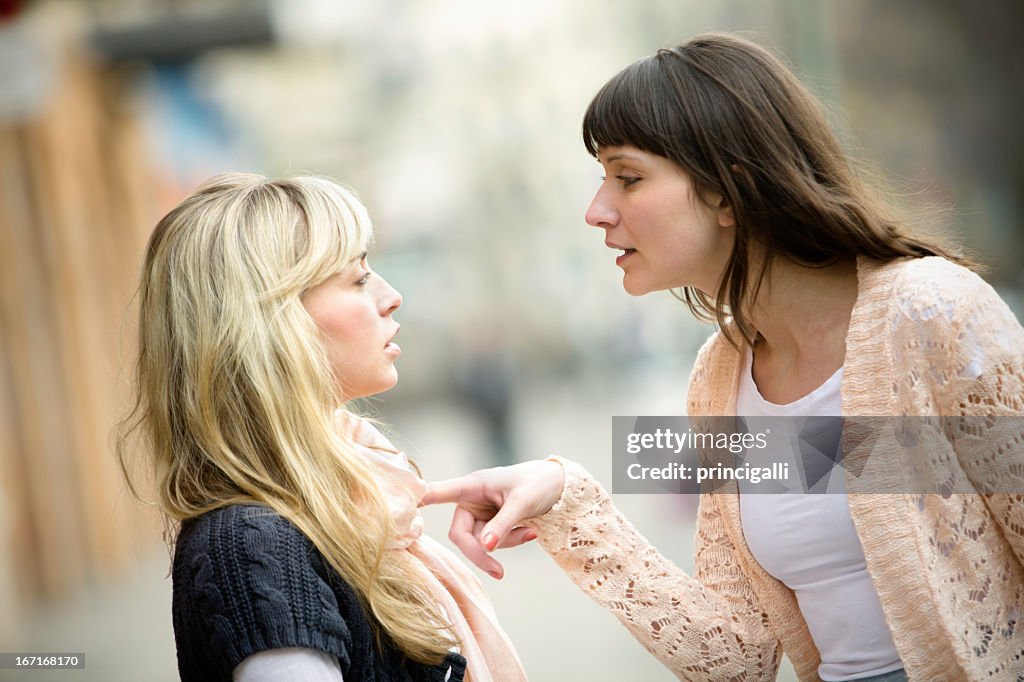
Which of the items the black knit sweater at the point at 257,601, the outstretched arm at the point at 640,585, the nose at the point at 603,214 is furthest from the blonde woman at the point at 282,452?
the nose at the point at 603,214

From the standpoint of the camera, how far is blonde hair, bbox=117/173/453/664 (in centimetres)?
157

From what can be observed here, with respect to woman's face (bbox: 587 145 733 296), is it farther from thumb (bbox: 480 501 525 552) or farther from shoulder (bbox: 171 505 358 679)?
shoulder (bbox: 171 505 358 679)

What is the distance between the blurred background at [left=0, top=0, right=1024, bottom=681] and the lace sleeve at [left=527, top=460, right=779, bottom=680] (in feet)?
2.57

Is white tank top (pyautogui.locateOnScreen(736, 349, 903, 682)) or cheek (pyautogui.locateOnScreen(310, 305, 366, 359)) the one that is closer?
cheek (pyautogui.locateOnScreen(310, 305, 366, 359))

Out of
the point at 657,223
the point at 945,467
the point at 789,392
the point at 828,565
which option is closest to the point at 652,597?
the point at 828,565

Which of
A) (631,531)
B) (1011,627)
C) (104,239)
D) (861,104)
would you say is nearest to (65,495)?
(104,239)

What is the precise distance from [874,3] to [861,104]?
0.74m

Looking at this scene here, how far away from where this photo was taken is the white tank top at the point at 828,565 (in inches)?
72.5

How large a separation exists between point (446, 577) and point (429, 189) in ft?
29.2

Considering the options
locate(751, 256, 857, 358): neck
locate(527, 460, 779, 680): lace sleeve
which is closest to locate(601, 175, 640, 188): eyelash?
locate(751, 256, 857, 358): neck

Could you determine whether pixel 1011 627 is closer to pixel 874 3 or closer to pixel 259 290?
pixel 259 290

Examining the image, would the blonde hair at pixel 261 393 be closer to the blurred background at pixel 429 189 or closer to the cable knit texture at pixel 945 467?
the blurred background at pixel 429 189

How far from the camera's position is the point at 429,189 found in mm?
10516

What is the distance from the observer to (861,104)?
26.6 ft
